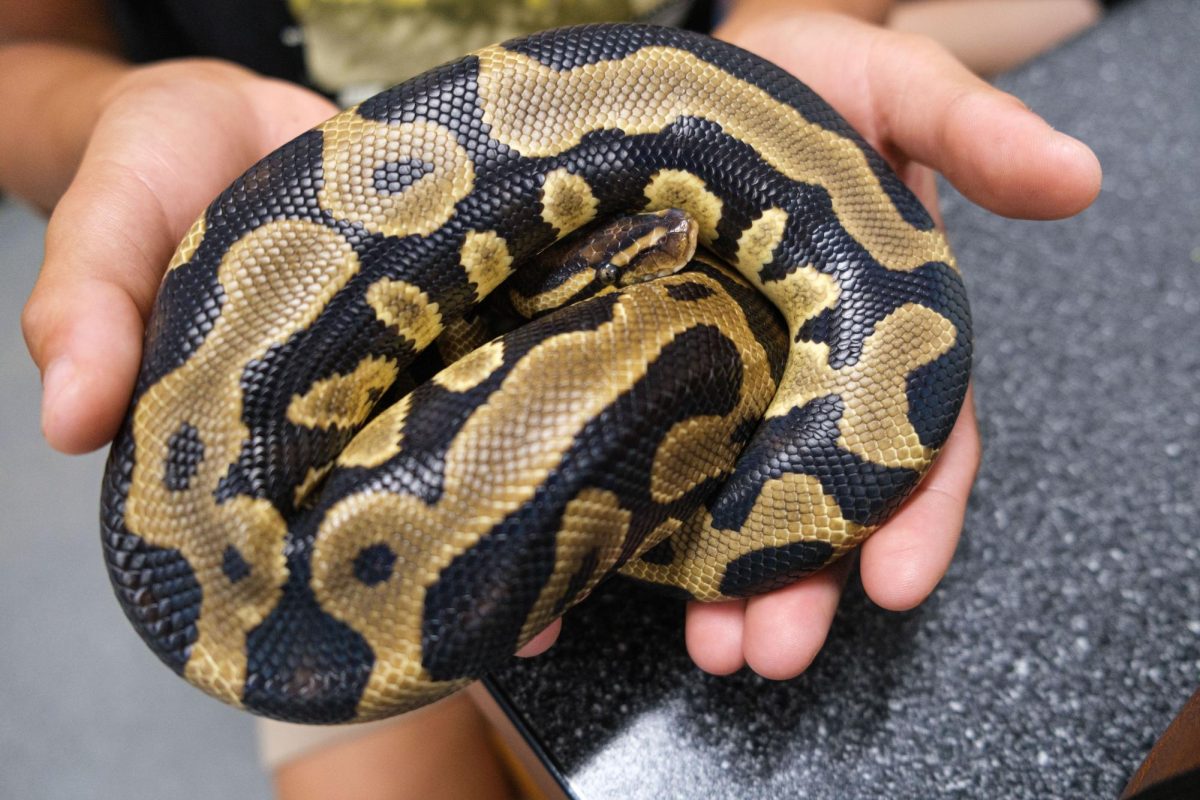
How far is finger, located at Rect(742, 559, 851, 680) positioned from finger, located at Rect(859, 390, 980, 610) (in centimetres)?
7

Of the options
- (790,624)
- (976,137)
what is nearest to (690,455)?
(790,624)

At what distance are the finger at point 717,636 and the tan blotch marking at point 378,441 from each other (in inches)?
21.3

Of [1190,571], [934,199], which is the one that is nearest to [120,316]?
[934,199]

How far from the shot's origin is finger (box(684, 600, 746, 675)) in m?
1.25

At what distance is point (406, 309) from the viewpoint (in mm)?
1200

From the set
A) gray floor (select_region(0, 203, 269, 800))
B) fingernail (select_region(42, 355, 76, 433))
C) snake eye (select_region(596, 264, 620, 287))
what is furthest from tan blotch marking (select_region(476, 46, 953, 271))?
gray floor (select_region(0, 203, 269, 800))

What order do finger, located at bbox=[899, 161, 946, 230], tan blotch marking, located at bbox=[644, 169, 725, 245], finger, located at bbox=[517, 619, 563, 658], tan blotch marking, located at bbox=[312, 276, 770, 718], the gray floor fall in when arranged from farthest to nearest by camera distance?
the gray floor, finger, located at bbox=[899, 161, 946, 230], tan blotch marking, located at bbox=[644, 169, 725, 245], finger, located at bbox=[517, 619, 563, 658], tan blotch marking, located at bbox=[312, 276, 770, 718]

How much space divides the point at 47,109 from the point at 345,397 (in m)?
1.38

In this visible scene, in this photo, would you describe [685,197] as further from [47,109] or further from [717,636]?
[47,109]

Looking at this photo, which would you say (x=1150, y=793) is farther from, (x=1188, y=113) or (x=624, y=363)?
(x=1188, y=113)

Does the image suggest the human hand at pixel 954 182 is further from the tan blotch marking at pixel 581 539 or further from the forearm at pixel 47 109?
the forearm at pixel 47 109

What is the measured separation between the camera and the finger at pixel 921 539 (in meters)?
1.17

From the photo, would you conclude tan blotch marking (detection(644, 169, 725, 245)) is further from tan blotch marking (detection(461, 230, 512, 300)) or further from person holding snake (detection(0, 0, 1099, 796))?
tan blotch marking (detection(461, 230, 512, 300))

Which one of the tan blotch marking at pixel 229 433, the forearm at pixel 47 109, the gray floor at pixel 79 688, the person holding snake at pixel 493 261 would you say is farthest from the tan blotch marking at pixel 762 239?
the gray floor at pixel 79 688
